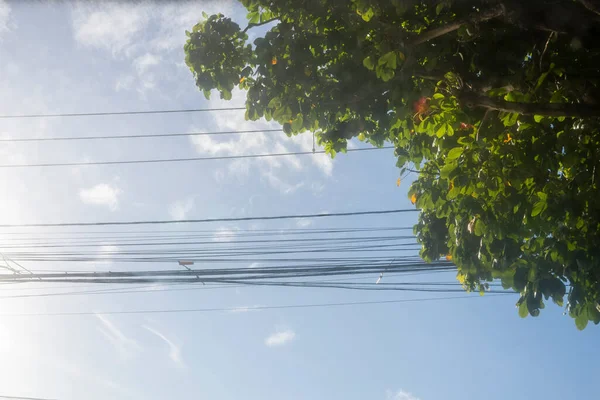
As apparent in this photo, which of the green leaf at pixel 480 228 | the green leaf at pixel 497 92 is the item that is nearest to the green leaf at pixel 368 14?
the green leaf at pixel 497 92

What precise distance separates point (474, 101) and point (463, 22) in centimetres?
68

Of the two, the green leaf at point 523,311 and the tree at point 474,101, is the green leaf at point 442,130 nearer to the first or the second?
the tree at point 474,101

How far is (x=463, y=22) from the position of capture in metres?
4.07

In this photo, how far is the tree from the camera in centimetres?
398

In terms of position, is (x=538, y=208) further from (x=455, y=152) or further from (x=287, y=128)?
(x=287, y=128)

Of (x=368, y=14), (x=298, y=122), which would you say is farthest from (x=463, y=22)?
(x=298, y=122)

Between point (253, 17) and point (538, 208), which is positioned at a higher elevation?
point (253, 17)

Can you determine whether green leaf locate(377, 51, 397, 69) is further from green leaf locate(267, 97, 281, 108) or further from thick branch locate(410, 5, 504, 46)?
green leaf locate(267, 97, 281, 108)

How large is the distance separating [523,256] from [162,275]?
17.2ft

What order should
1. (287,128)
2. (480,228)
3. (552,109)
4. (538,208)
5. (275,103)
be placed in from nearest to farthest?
(552,109), (538,208), (480,228), (275,103), (287,128)

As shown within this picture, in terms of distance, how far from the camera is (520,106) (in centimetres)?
387

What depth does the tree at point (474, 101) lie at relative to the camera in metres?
3.98

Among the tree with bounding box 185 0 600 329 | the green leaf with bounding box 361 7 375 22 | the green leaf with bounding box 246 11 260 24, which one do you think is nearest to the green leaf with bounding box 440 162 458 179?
the tree with bounding box 185 0 600 329

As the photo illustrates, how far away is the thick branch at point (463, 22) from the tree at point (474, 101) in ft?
0.04
